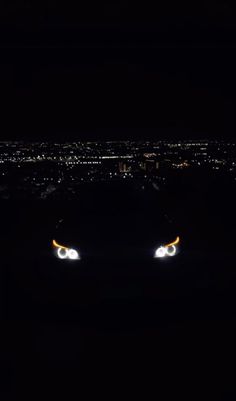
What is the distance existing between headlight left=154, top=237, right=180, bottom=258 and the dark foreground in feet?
0.33

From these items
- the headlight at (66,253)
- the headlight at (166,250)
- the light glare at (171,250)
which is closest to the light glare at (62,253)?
the headlight at (66,253)

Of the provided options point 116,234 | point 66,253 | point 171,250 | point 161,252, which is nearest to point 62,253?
point 66,253

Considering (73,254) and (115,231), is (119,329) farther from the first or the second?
(115,231)

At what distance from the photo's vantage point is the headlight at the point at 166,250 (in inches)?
205

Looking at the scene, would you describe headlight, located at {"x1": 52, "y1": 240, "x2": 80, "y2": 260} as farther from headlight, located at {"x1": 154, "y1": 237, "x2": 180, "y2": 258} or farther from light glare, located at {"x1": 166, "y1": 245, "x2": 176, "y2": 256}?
light glare, located at {"x1": 166, "y1": 245, "x2": 176, "y2": 256}

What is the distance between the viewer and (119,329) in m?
4.66

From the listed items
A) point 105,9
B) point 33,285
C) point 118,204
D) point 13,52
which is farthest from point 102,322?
point 13,52

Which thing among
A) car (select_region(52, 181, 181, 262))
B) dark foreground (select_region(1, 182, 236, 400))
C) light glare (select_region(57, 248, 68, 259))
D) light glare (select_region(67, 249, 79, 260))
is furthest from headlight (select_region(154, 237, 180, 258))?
light glare (select_region(57, 248, 68, 259))

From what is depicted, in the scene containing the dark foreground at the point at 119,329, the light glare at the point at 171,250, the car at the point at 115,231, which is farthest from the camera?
the light glare at the point at 171,250

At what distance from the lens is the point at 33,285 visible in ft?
17.7

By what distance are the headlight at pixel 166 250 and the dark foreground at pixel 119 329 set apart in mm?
102

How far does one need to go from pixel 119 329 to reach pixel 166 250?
1035 mm

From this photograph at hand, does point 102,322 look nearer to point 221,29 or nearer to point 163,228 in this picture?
point 163,228

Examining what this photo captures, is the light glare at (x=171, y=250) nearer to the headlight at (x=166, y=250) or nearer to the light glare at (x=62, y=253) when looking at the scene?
the headlight at (x=166, y=250)
